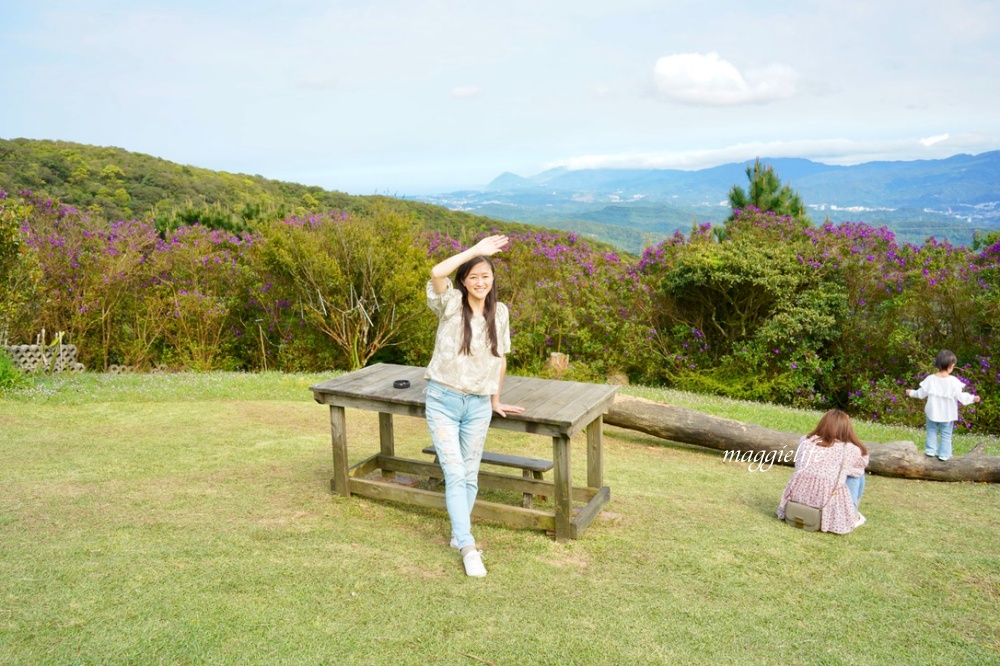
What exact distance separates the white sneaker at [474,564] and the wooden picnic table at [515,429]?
72cm

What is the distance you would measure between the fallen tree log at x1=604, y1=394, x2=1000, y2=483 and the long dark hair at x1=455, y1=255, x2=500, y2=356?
4.02 meters

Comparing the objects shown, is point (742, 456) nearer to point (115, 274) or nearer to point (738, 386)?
point (738, 386)

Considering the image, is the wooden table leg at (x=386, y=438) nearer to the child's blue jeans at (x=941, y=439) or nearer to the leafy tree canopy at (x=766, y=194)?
the child's blue jeans at (x=941, y=439)

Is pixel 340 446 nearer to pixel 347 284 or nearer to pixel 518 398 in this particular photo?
pixel 518 398

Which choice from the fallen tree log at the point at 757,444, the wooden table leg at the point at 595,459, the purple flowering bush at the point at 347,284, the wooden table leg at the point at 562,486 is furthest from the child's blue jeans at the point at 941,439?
the purple flowering bush at the point at 347,284

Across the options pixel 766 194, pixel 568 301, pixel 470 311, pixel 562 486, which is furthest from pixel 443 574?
pixel 766 194

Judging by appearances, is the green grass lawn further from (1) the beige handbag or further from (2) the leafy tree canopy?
(2) the leafy tree canopy

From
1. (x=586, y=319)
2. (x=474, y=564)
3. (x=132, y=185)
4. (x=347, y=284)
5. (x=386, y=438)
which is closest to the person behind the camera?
(x=474, y=564)

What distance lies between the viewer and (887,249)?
39.8ft

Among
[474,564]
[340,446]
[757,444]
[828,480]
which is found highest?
[340,446]

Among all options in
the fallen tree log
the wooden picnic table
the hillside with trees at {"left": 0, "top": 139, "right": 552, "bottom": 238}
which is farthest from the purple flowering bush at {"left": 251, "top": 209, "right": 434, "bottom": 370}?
the hillside with trees at {"left": 0, "top": 139, "right": 552, "bottom": 238}

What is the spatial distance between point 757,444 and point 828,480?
2.47 meters

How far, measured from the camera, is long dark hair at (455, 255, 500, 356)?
14.7 ft

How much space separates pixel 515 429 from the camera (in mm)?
4797
